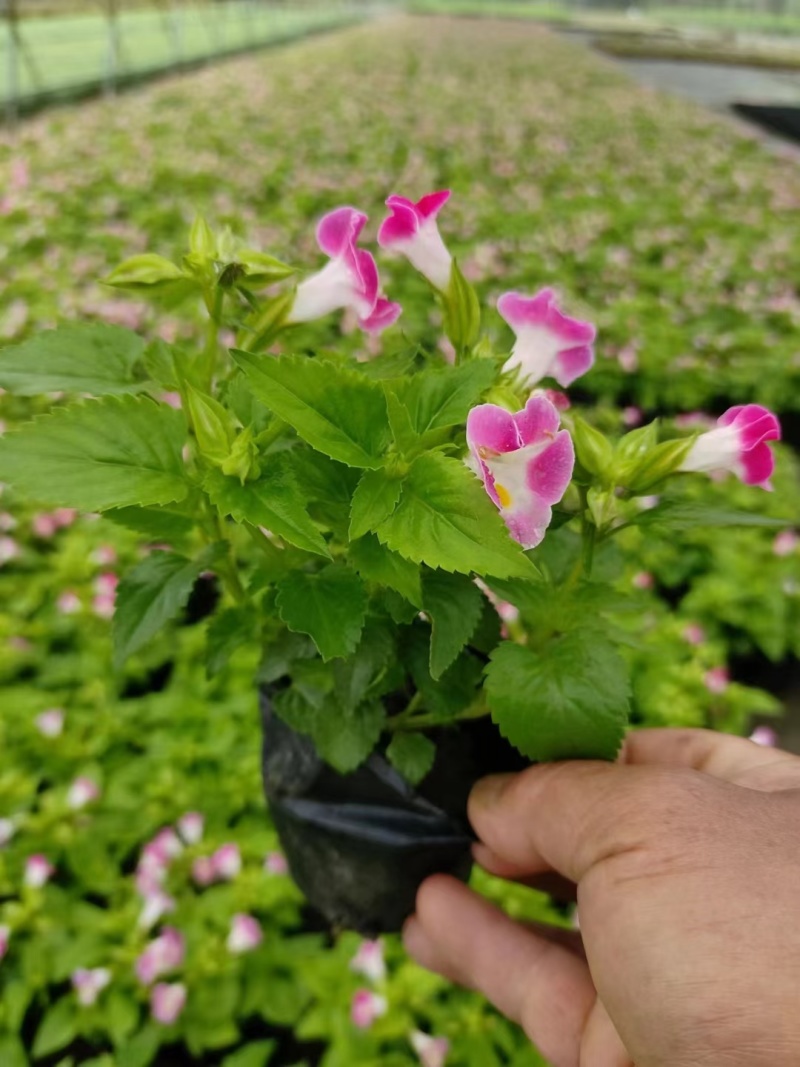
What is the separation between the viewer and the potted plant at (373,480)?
0.57 m

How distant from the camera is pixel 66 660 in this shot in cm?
169

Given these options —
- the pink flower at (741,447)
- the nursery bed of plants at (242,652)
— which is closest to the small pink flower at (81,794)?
the nursery bed of plants at (242,652)

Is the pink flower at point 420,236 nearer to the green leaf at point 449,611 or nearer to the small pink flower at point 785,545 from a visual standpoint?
the green leaf at point 449,611

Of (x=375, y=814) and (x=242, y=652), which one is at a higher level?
(x=375, y=814)

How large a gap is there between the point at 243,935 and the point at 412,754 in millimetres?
663

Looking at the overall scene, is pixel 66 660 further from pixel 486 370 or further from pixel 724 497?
pixel 724 497

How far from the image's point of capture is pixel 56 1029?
4.08ft

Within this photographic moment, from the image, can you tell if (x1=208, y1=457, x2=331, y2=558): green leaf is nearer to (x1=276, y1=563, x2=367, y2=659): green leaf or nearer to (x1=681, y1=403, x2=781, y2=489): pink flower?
(x1=276, y1=563, x2=367, y2=659): green leaf

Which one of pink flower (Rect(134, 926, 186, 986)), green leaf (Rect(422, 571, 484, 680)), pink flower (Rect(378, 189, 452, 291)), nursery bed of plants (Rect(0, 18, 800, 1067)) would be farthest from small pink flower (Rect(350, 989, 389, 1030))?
pink flower (Rect(378, 189, 452, 291))

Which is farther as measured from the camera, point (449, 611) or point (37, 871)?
point (37, 871)

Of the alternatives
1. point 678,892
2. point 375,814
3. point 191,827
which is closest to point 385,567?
point 678,892

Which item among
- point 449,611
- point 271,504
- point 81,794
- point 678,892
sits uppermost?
point 271,504

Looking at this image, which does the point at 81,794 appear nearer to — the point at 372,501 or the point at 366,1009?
the point at 366,1009

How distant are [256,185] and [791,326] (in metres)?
2.95
